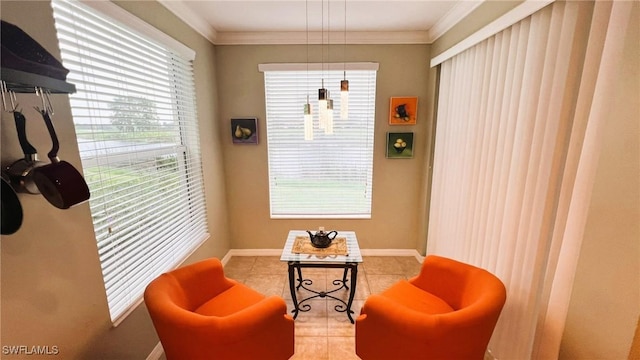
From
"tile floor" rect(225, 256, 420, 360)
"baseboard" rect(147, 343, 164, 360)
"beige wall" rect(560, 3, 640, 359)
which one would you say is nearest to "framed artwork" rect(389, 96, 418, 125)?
"tile floor" rect(225, 256, 420, 360)

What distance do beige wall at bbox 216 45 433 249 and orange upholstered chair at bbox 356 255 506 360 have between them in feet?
4.91

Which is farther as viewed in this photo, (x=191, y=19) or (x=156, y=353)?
(x=191, y=19)

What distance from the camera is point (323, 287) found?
2.64 meters

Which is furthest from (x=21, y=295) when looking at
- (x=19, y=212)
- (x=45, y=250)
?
(x=19, y=212)

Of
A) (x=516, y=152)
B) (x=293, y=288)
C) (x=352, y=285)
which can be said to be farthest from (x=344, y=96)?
(x=293, y=288)

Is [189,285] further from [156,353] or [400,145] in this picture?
[400,145]

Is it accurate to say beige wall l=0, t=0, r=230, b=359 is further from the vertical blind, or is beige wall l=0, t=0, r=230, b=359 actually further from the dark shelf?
the vertical blind

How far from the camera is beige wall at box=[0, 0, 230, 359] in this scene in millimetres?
952

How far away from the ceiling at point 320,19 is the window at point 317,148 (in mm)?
331

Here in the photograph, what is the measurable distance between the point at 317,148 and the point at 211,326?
2224mm

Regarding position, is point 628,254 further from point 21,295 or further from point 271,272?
point 271,272

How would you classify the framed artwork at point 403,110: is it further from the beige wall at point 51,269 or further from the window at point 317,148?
the beige wall at point 51,269

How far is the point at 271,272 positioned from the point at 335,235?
104 centimetres

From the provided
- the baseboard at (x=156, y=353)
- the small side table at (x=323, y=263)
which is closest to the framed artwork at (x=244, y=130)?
the small side table at (x=323, y=263)
